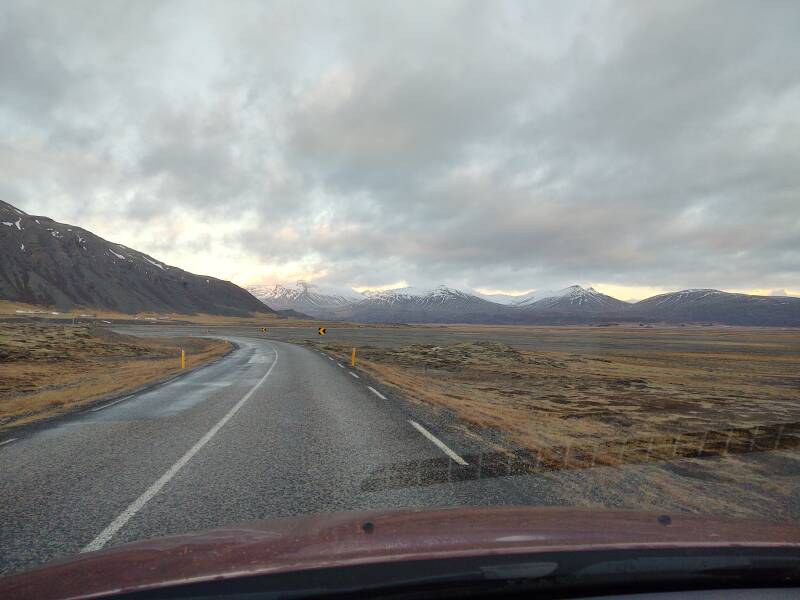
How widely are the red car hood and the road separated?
5.66 ft

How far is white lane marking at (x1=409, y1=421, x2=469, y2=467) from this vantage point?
6.84 m

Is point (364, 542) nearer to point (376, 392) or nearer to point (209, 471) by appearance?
point (209, 471)

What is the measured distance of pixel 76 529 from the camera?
439cm

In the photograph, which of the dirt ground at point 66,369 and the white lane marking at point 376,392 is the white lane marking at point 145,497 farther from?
the dirt ground at point 66,369

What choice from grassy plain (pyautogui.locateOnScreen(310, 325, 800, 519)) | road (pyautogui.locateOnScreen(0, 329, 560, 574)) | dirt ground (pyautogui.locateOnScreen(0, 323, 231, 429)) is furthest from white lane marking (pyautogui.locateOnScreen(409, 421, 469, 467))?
dirt ground (pyautogui.locateOnScreen(0, 323, 231, 429))

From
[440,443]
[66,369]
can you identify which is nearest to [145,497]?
[440,443]

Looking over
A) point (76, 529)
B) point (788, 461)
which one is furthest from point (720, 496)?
point (76, 529)

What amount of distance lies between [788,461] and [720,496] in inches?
130

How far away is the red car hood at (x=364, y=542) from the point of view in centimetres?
233

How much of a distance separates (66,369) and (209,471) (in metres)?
23.3

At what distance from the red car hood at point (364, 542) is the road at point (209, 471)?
5.66 ft

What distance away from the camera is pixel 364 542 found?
271 centimetres

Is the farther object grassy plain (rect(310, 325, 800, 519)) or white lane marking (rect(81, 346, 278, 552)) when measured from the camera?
grassy plain (rect(310, 325, 800, 519))

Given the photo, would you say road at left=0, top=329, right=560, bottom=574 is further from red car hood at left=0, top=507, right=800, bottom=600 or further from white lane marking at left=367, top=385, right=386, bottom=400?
red car hood at left=0, top=507, right=800, bottom=600
